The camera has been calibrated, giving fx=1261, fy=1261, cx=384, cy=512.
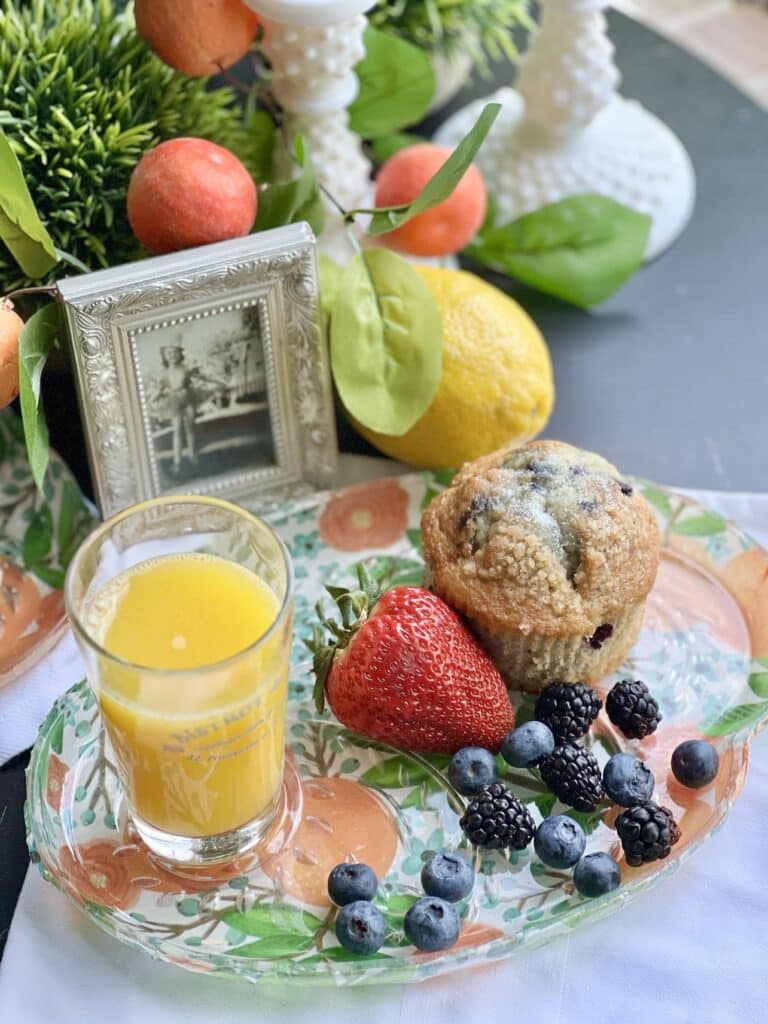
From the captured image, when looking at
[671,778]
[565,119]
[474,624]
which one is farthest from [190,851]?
[565,119]

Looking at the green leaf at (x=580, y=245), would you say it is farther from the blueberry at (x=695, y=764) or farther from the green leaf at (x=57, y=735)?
the green leaf at (x=57, y=735)

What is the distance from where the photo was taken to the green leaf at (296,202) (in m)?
1.18

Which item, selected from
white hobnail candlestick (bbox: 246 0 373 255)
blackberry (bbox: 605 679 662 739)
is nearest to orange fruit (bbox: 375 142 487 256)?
white hobnail candlestick (bbox: 246 0 373 255)

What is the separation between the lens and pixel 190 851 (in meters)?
1.00

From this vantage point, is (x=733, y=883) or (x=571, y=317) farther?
(x=571, y=317)

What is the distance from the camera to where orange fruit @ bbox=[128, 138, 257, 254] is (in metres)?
1.08

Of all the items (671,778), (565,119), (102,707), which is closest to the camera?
(102,707)

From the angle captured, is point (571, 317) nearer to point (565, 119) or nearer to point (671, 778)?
point (565, 119)

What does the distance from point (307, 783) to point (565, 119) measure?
2.73 feet

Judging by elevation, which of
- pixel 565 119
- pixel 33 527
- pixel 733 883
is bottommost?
pixel 733 883

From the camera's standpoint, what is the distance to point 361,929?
932 millimetres

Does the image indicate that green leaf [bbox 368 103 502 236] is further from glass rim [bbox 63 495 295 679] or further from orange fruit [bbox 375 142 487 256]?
glass rim [bbox 63 495 295 679]

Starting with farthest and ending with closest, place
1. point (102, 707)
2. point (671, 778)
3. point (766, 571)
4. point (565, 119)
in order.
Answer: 1. point (565, 119)
2. point (766, 571)
3. point (671, 778)
4. point (102, 707)

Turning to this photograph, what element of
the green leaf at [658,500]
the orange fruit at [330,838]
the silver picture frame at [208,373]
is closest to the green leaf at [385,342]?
the silver picture frame at [208,373]
